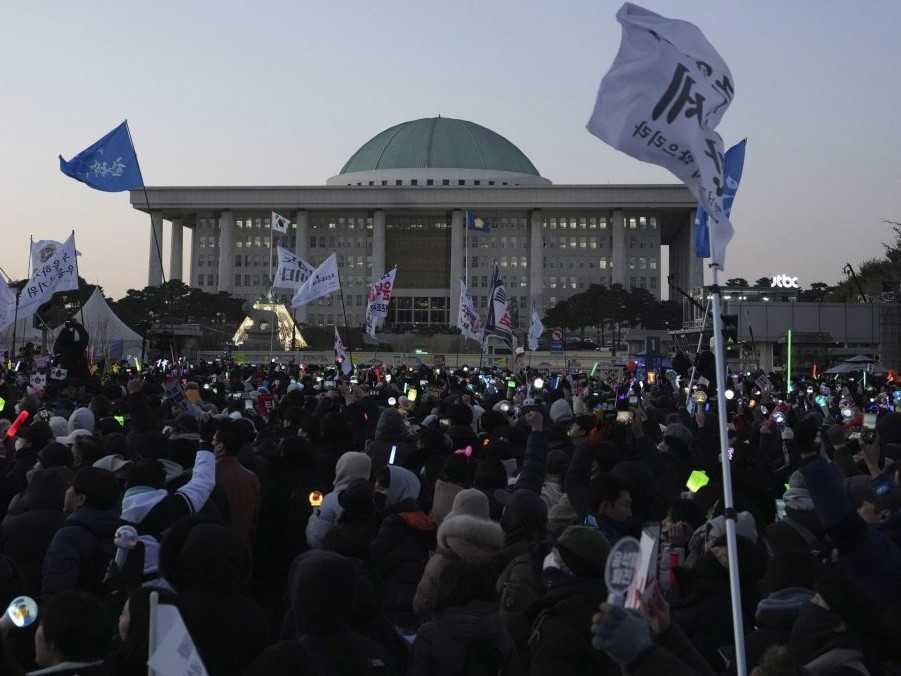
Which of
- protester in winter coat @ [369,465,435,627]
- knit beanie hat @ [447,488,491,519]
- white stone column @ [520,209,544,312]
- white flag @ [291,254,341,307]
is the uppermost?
white stone column @ [520,209,544,312]

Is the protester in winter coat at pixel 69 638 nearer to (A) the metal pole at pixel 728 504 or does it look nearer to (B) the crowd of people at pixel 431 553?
(B) the crowd of people at pixel 431 553

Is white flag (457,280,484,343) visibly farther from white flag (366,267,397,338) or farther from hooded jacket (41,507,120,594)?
hooded jacket (41,507,120,594)

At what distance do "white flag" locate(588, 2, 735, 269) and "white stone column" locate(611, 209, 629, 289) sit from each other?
111 meters

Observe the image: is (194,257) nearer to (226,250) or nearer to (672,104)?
(226,250)

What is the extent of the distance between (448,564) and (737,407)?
13131mm

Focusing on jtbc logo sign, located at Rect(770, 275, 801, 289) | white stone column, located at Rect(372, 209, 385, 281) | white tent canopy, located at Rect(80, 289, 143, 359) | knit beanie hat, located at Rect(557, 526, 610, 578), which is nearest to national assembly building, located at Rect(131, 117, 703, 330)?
white stone column, located at Rect(372, 209, 385, 281)

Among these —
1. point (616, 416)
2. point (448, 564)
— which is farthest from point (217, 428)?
point (616, 416)

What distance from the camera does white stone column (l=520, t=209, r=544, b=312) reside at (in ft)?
378

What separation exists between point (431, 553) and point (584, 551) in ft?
5.63

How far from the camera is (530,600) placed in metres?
4.45

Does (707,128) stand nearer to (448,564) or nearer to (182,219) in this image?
(448,564)

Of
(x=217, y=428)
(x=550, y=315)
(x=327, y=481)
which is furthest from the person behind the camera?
(x=550, y=315)

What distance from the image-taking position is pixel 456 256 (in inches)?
4547

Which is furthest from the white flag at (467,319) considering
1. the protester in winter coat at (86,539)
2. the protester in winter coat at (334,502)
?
the protester in winter coat at (86,539)
